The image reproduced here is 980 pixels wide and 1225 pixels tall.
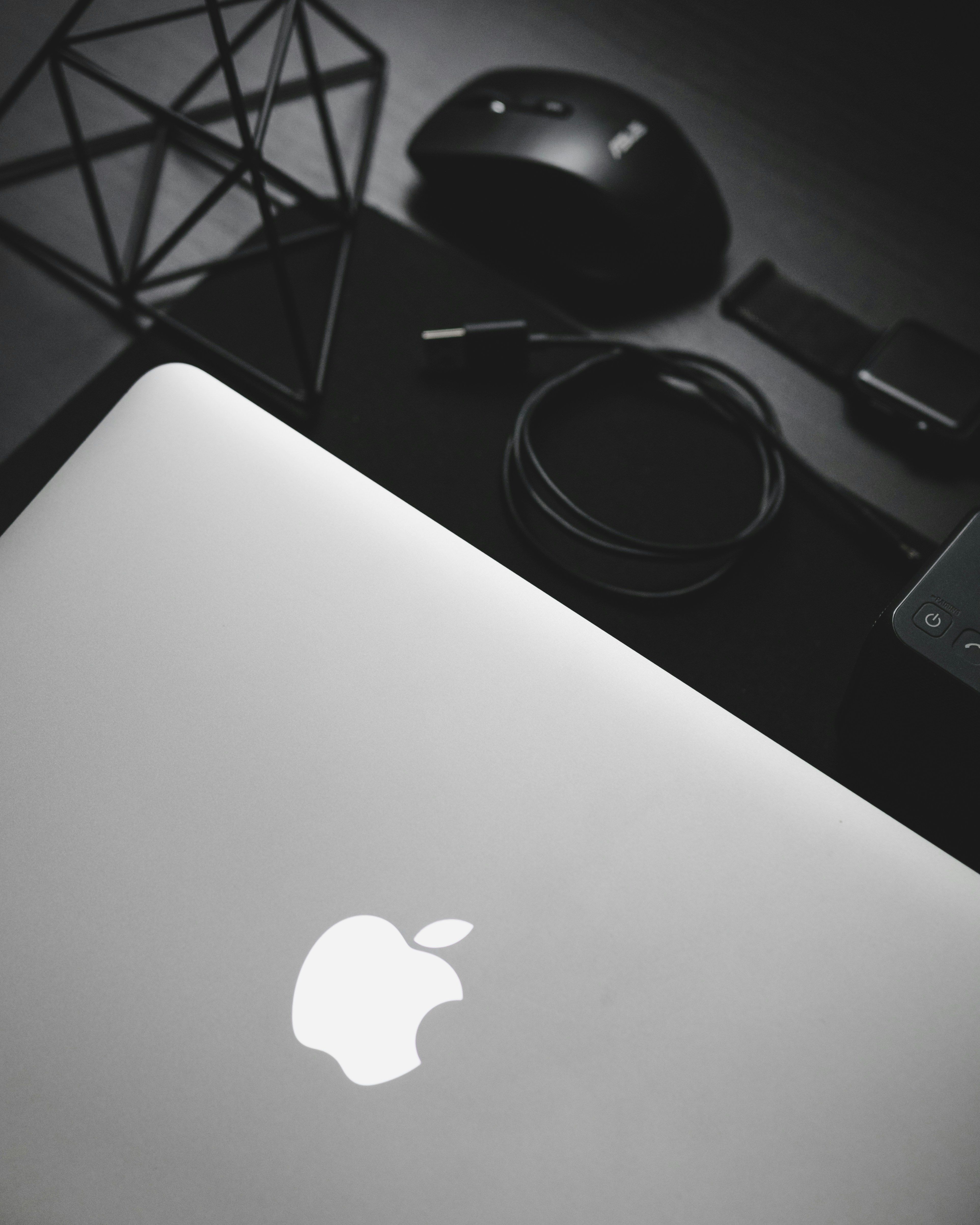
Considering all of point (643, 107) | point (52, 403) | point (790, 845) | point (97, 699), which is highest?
point (643, 107)

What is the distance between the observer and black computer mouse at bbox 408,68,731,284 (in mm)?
784

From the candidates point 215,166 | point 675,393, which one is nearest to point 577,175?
point 675,393

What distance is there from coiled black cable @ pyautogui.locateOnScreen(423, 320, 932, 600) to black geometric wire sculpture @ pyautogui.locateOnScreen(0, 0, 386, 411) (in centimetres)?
15

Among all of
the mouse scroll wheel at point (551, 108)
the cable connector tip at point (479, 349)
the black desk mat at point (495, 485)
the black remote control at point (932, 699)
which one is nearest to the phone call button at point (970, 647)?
the black remote control at point (932, 699)

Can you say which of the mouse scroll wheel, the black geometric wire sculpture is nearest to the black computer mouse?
the mouse scroll wheel

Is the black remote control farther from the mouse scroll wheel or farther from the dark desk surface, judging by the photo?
the mouse scroll wheel

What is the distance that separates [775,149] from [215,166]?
1.69ft

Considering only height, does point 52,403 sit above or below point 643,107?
below

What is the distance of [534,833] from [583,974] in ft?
0.21

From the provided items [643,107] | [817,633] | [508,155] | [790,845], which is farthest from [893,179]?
[790,845]

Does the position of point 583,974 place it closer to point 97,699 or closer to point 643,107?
point 97,699

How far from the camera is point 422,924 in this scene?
1.42ft

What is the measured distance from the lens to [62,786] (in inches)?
18.4

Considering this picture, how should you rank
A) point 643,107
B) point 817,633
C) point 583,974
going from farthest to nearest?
point 643,107
point 817,633
point 583,974
